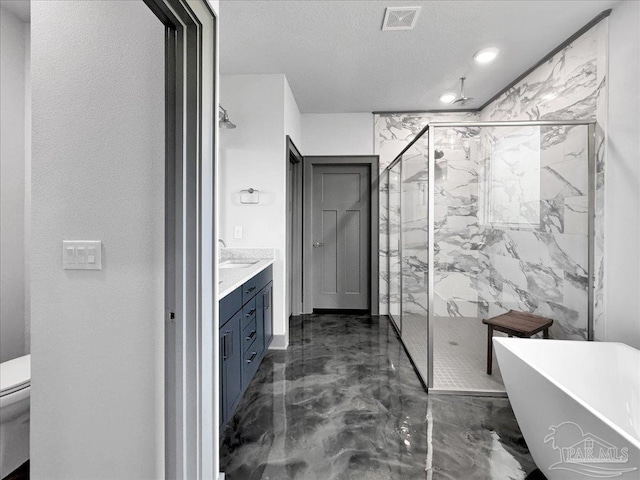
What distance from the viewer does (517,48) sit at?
2580mm

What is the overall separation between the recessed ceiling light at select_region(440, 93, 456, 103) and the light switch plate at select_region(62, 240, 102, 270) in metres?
3.51

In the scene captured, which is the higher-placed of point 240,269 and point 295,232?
point 295,232

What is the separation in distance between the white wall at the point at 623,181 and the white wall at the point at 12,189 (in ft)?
12.2

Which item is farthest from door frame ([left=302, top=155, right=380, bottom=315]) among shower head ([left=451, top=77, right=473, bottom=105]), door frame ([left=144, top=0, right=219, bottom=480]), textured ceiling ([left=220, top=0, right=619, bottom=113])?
door frame ([left=144, top=0, right=219, bottom=480])

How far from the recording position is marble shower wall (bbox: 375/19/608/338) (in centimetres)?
220

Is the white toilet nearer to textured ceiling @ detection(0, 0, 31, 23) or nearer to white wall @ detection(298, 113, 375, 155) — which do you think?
textured ceiling @ detection(0, 0, 31, 23)

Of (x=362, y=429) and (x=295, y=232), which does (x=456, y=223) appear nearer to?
(x=362, y=429)

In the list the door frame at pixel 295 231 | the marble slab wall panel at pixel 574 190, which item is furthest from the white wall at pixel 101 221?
the door frame at pixel 295 231

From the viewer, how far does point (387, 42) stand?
8.12ft

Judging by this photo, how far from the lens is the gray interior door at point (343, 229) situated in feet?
13.8

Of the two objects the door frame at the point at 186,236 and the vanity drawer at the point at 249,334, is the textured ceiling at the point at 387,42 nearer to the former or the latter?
the door frame at the point at 186,236

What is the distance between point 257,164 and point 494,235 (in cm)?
209

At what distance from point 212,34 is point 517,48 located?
2492 millimetres

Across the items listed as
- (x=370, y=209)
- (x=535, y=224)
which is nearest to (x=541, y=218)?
(x=535, y=224)
